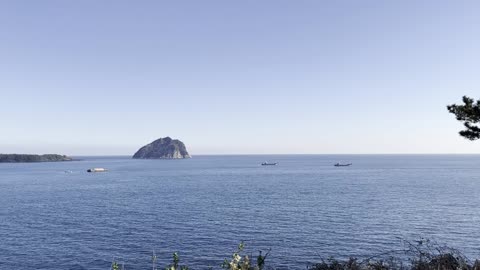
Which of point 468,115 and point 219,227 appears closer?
point 468,115

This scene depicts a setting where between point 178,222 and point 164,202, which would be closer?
point 178,222

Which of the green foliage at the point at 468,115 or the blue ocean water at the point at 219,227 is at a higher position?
the green foliage at the point at 468,115

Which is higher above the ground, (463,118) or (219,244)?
(463,118)

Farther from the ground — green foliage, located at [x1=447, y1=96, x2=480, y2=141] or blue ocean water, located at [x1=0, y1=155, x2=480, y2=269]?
green foliage, located at [x1=447, y1=96, x2=480, y2=141]

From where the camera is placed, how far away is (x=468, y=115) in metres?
22.9

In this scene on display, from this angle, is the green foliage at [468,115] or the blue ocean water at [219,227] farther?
the blue ocean water at [219,227]

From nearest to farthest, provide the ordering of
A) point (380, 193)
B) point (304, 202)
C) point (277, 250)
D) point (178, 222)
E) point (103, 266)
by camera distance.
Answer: point (103, 266) < point (277, 250) < point (178, 222) < point (304, 202) < point (380, 193)

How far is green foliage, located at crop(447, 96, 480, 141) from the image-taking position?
888 inches

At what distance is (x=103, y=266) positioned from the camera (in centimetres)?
4406

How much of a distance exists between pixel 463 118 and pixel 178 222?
5416 centimetres

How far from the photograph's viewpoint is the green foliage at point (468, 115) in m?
22.6

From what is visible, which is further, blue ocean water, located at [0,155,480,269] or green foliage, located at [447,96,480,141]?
blue ocean water, located at [0,155,480,269]

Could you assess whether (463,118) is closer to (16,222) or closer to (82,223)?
(82,223)

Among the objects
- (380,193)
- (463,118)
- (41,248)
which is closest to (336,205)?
(380,193)
